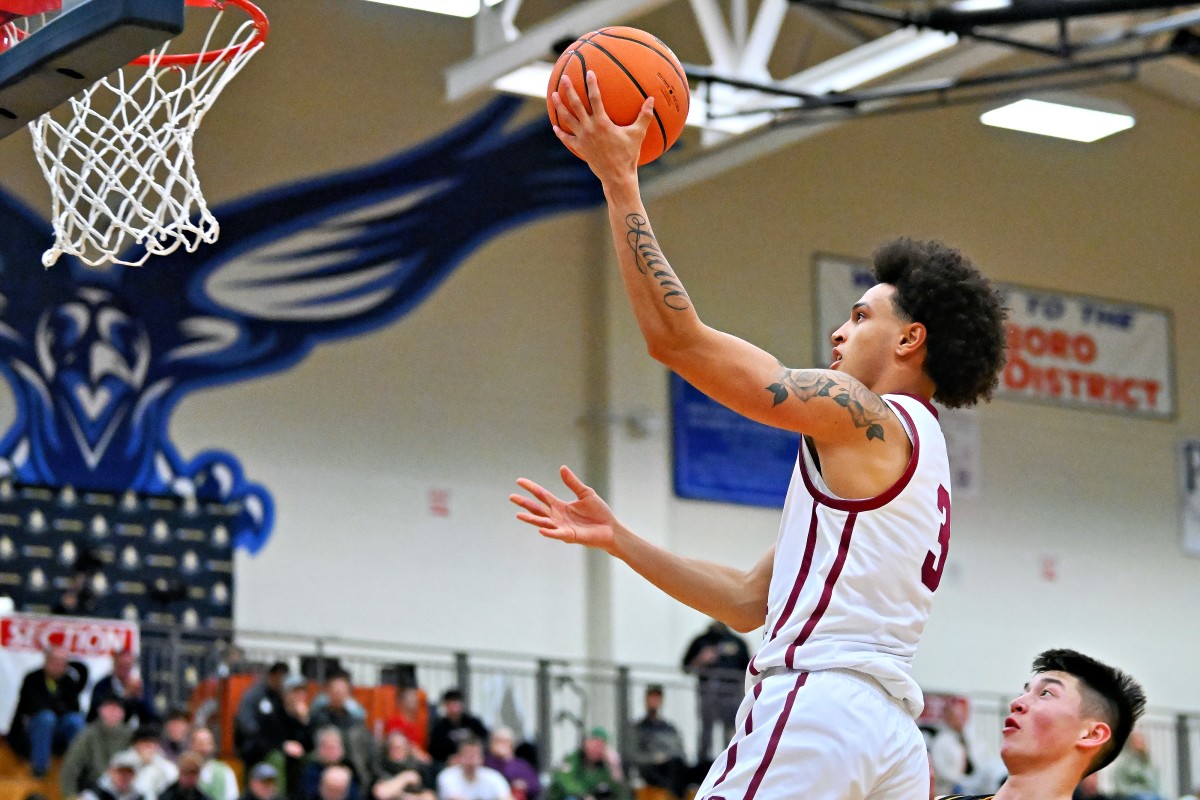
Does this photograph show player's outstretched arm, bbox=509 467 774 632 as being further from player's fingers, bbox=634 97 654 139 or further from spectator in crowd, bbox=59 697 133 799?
spectator in crowd, bbox=59 697 133 799

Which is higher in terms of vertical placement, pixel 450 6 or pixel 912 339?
pixel 450 6

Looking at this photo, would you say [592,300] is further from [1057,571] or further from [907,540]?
[907,540]

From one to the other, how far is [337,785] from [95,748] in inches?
76.3

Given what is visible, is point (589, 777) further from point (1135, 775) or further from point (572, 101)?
point (572, 101)

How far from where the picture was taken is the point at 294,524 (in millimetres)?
19391

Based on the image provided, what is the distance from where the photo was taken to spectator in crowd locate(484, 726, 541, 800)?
16.6 m

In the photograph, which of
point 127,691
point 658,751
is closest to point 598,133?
point 127,691

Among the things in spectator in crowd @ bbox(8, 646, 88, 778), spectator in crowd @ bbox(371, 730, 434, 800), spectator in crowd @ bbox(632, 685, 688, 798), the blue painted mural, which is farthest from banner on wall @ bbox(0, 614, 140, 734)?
spectator in crowd @ bbox(632, 685, 688, 798)

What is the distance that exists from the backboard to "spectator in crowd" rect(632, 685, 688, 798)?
1409 cm

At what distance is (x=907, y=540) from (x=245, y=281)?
1620 cm

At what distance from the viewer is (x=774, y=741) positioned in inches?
157

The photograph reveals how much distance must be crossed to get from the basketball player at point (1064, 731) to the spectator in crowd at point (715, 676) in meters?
14.1

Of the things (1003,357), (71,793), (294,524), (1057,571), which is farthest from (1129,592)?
(1003,357)

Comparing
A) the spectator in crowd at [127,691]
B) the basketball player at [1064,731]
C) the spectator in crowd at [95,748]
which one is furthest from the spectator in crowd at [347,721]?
the basketball player at [1064,731]
